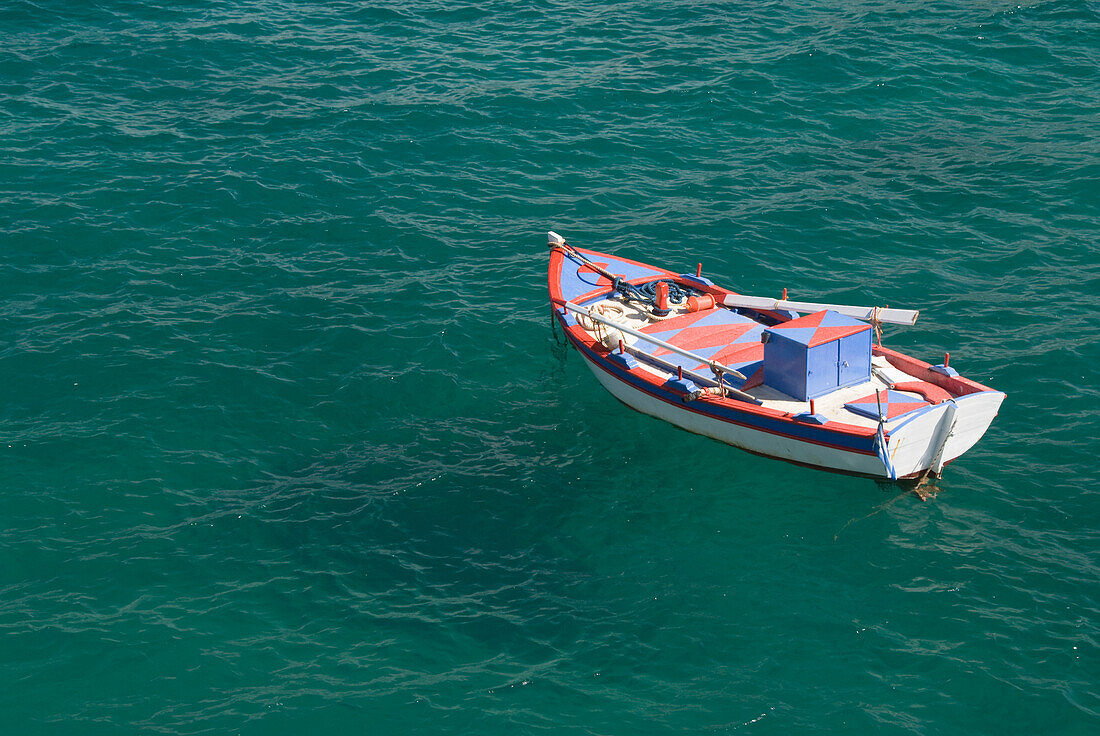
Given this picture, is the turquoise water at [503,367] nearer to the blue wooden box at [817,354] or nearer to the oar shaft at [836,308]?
the blue wooden box at [817,354]

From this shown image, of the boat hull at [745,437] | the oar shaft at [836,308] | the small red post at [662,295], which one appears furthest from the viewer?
the small red post at [662,295]

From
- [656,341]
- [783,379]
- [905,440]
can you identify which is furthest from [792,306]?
[905,440]

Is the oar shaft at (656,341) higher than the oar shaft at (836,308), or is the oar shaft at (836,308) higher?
the oar shaft at (836,308)

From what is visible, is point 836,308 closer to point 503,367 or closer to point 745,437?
point 745,437

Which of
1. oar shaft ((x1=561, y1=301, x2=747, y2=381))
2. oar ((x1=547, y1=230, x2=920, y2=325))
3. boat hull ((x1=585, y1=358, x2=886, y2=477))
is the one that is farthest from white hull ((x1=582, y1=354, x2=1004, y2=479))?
oar ((x1=547, y1=230, x2=920, y2=325))

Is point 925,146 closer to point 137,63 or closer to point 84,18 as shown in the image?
point 137,63

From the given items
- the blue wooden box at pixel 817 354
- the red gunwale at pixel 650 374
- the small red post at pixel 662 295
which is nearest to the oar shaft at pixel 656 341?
the red gunwale at pixel 650 374

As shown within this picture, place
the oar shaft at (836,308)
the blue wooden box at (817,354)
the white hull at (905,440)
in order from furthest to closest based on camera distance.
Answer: the oar shaft at (836,308), the blue wooden box at (817,354), the white hull at (905,440)
